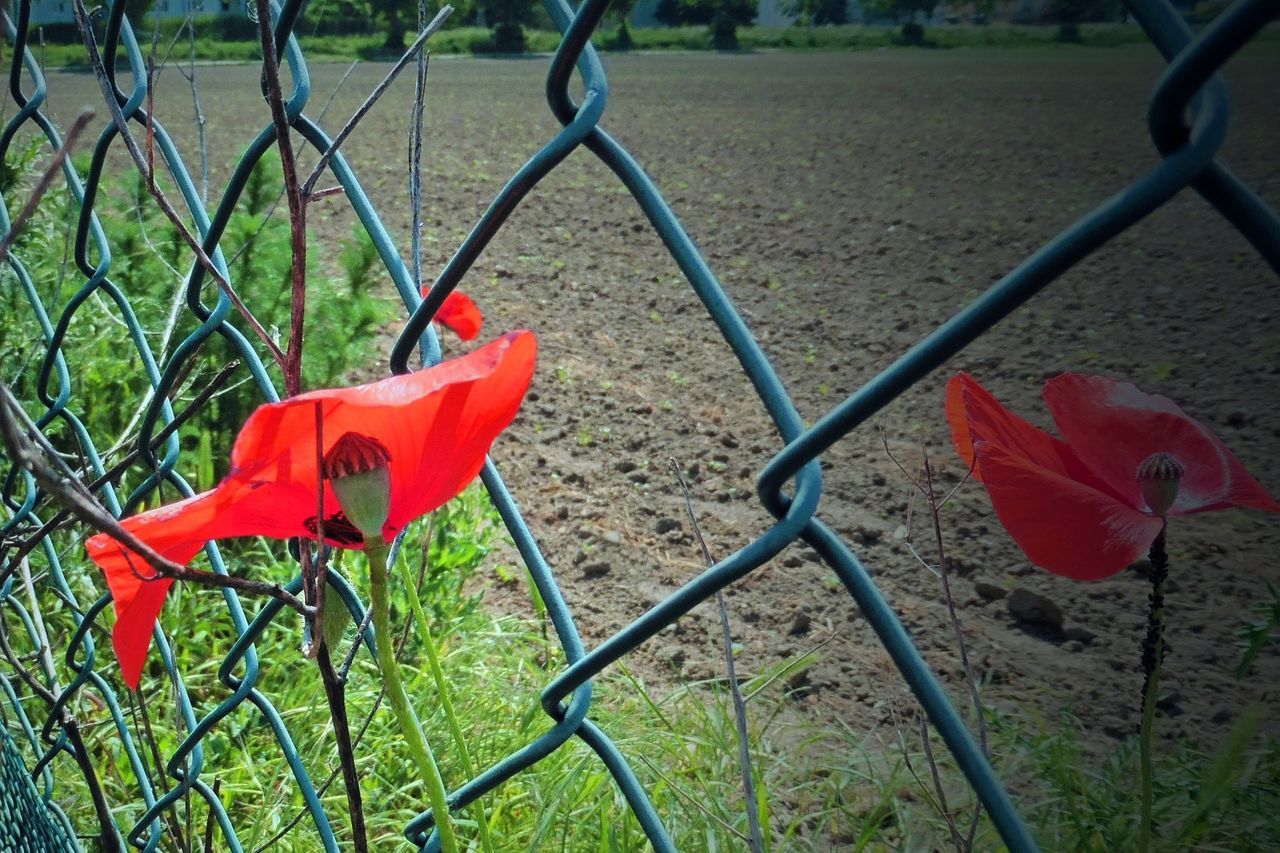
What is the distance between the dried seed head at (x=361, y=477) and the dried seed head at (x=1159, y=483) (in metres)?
0.34

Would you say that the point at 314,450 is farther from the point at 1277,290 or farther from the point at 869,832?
the point at 1277,290

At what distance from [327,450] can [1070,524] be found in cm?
33

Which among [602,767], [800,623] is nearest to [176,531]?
[602,767]

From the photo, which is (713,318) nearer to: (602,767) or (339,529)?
(339,529)

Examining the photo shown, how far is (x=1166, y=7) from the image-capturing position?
0.96ft

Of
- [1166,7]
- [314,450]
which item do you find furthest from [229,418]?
[1166,7]

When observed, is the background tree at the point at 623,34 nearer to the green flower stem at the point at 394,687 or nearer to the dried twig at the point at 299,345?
the dried twig at the point at 299,345

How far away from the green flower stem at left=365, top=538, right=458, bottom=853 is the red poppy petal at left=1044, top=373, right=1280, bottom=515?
319 millimetres

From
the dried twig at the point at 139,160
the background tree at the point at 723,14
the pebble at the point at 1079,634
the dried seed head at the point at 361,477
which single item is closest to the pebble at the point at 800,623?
the pebble at the point at 1079,634

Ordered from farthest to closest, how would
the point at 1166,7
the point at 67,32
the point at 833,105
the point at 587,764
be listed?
1. the point at 67,32
2. the point at 833,105
3. the point at 587,764
4. the point at 1166,7

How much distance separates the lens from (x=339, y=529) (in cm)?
48

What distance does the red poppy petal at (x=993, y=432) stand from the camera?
0.48 metres

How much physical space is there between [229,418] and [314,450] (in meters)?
2.16

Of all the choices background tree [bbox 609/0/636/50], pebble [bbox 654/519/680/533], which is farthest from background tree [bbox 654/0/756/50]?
pebble [bbox 654/519/680/533]
